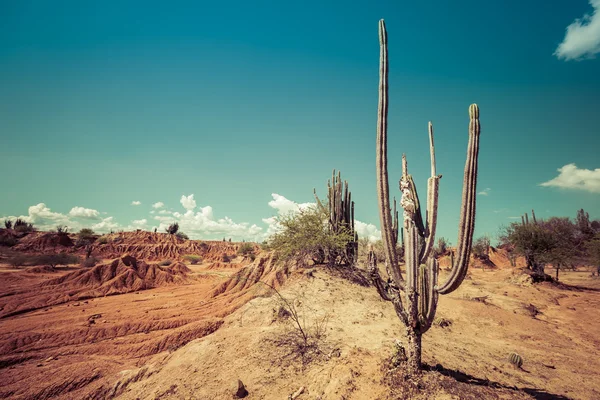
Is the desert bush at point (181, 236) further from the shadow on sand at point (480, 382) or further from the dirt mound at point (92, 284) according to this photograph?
the shadow on sand at point (480, 382)

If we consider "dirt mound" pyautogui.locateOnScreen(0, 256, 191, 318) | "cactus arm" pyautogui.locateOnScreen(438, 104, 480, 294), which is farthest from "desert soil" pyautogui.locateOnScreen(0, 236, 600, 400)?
"cactus arm" pyautogui.locateOnScreen(438, 104, 480, 294)

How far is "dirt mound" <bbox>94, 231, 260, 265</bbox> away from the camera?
42338 millimetres

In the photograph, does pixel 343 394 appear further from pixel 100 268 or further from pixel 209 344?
pixel 100 268

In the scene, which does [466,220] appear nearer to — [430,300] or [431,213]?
[431,213]

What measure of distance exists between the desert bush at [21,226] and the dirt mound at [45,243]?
3.72 meters

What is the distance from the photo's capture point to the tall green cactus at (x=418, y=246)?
13.9 feet

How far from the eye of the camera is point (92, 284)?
56.7ft

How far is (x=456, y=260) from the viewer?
4.21 metres

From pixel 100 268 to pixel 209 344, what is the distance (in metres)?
16.9

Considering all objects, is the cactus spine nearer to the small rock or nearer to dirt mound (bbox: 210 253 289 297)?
dirt mound (bbox: 210 253 289 297)

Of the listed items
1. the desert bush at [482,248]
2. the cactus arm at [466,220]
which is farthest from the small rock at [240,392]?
the desert bush at [482,248]

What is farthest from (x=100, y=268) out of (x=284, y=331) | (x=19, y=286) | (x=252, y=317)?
(x=284, y=331)

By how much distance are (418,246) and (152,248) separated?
163ft

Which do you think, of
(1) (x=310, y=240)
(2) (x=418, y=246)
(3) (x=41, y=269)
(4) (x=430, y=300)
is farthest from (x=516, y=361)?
(3) (x=41, y=269)
